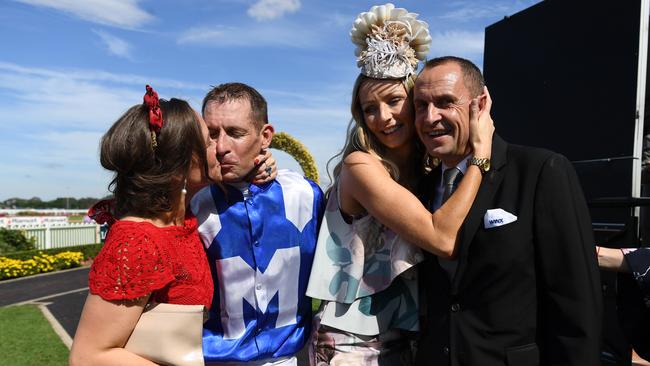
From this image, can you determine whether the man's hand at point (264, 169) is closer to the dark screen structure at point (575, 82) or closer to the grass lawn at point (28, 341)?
the dark screen structure at point (575, 82)

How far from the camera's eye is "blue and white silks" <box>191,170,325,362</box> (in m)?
2.23

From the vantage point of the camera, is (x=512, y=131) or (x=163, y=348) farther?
(x=512, y=131)

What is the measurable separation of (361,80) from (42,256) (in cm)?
1797

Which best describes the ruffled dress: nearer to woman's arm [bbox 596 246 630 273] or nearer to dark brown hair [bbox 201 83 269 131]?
dark brown hair [bbox 201 83 269 131]

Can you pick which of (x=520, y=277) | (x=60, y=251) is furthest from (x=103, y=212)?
(x=60, y=251)

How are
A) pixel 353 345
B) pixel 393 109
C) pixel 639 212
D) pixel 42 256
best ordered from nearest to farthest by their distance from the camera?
pixel 353 345, pixel 393 109, pixel 639 212, pixel 42 256

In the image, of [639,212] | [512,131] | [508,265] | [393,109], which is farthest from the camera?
[512,131]

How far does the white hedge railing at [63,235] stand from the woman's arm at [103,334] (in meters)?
18.9

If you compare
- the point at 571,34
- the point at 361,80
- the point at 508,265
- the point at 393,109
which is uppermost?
the point at 571,34

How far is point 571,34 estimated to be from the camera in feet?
12.9

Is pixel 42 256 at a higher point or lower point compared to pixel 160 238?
lower

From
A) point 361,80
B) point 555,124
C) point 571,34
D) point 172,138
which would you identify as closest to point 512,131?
point 555,124

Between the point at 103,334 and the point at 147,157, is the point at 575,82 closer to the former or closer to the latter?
the point at 147,157

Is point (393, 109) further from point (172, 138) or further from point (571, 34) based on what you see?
point (571, 34)
